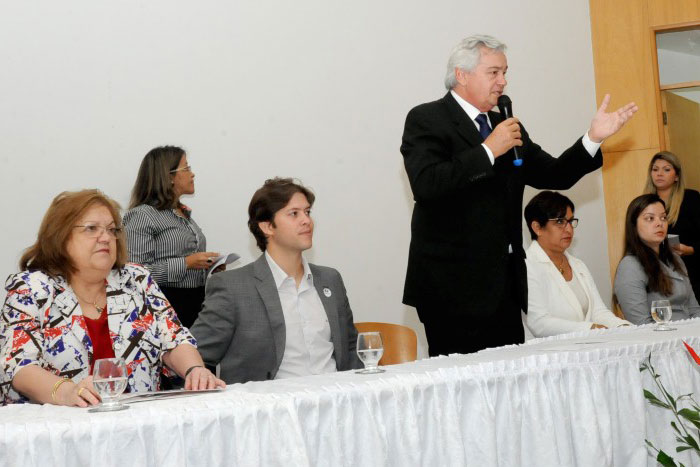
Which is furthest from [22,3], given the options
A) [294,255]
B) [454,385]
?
[454,385]

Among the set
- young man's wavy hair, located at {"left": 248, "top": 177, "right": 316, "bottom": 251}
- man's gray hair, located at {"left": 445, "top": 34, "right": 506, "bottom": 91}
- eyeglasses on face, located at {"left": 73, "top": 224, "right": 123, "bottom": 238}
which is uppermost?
man's gray hair, located at {"left": 445, "top": 34, "right": 506, "bottom": 91}

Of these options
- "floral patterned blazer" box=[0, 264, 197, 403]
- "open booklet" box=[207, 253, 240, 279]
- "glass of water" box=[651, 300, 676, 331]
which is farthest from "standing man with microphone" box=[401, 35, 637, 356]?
"open booklet" box=[207, 253, 240, 279]

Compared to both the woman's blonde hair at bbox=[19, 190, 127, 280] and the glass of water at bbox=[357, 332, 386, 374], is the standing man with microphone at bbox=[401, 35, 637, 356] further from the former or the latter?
the woman's blonde hair at bbox=[19, 190, 127, 280]

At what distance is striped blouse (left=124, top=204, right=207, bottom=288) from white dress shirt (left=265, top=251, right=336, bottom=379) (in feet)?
4.19

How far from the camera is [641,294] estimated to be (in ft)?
13.4

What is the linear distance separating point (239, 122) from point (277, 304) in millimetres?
2152

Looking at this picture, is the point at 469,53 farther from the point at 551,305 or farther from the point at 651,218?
the point at 651,218

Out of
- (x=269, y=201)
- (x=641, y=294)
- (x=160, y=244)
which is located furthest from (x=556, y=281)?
(x=160, y=244)

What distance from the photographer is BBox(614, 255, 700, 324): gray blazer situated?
4.08 metres

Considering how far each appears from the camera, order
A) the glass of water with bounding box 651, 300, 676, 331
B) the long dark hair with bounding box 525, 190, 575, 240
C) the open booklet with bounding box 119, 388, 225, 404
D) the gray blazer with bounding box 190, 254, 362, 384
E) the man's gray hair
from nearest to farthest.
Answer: the open booklet with bounding box 119, 388, 225, 404 < the gray blazer with bounding box 190, 254, 362, 384 < the glass of water with bounding box 651, 300, 676, 331 < the man's gray hair < the long dark hair with bounding box 525, 190, 575, 240

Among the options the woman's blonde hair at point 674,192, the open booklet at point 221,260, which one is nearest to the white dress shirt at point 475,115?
the open booklet at point 221,260

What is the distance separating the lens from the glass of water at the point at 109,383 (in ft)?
5.51

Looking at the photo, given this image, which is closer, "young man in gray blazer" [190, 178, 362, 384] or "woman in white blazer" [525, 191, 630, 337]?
"young man in gray blazer" [190, 178, 362, 384]

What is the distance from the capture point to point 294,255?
2861 mm
